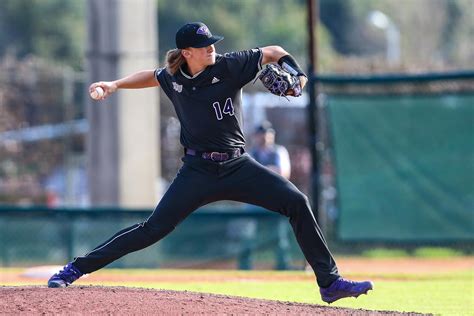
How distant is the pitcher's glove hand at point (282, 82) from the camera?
6.86 metres

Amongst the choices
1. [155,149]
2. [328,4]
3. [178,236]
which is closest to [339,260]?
[178,236]

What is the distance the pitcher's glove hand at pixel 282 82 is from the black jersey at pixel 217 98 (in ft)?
0.47

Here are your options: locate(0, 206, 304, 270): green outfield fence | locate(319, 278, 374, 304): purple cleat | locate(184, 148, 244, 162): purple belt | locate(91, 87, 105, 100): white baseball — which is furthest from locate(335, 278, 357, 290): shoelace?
locate(0, 206, 304, 270): green outfield fence

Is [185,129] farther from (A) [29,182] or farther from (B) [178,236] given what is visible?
(A) [29,182]

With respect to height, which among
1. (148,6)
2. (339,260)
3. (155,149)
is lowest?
(339,260)

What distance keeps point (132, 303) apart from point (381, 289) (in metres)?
3.59

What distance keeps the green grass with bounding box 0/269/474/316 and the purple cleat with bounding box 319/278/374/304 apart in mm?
745

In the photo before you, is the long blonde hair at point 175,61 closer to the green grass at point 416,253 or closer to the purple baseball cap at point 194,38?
A: the purple baseball cap at point 194,38

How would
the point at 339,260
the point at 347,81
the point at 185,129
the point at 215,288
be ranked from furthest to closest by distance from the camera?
the point at 339,260 < the point at 347,81 < the point at 215,288 < the point at 185,129

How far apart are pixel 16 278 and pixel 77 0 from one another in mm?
29952

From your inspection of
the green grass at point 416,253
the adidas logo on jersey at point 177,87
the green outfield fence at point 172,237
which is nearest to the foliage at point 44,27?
the green outfield fence at point 172,237

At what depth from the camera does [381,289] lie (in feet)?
31.6

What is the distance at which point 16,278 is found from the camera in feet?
36.3

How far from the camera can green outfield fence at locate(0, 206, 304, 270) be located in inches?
527
